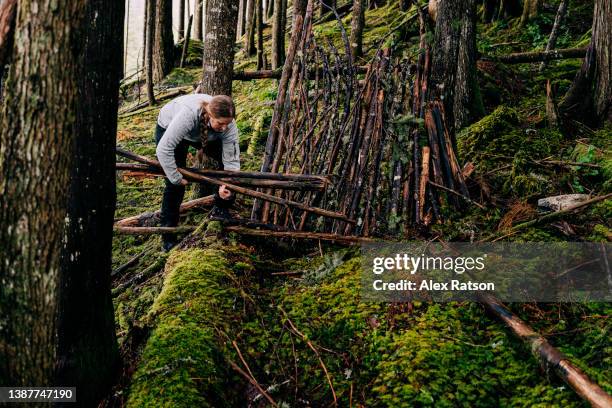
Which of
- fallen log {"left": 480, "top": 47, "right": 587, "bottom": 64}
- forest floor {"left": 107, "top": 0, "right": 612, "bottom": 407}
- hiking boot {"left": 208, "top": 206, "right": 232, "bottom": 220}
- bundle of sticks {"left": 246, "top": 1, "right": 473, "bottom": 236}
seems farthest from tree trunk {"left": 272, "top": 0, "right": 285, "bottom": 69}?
hiking boot {"left": 208, "top": 206, "right": 232, "bottom": 220}

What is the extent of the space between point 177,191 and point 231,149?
0.61 meters

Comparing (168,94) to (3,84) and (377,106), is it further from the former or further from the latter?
(3,84)

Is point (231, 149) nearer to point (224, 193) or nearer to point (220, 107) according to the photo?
point (224, 193)

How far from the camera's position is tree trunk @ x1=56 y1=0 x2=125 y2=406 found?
2.49m

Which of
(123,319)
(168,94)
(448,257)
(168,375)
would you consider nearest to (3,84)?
(168,375)

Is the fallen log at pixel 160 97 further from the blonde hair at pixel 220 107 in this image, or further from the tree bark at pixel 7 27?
the tree bark at pixel 7 27

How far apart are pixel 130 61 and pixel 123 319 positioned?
24.6m

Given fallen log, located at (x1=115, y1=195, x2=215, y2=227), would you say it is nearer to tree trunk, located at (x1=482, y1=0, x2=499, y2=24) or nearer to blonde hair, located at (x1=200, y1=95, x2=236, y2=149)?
blonde hair, located at (x1=200, y1=95, x2=236, y2=149)

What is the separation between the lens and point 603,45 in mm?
5711

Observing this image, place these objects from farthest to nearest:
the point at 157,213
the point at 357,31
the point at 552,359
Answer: the point at 357,31, the point at 157,213, the point at 552,359

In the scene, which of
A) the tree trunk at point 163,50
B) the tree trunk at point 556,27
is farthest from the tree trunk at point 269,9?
the tree trunk at point 556,27

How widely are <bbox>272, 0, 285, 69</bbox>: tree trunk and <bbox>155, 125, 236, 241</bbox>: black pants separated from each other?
5567 millimetres

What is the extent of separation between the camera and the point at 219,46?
16.6 feet

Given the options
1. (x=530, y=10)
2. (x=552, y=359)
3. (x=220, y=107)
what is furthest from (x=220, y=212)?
(x=530, y=10)
